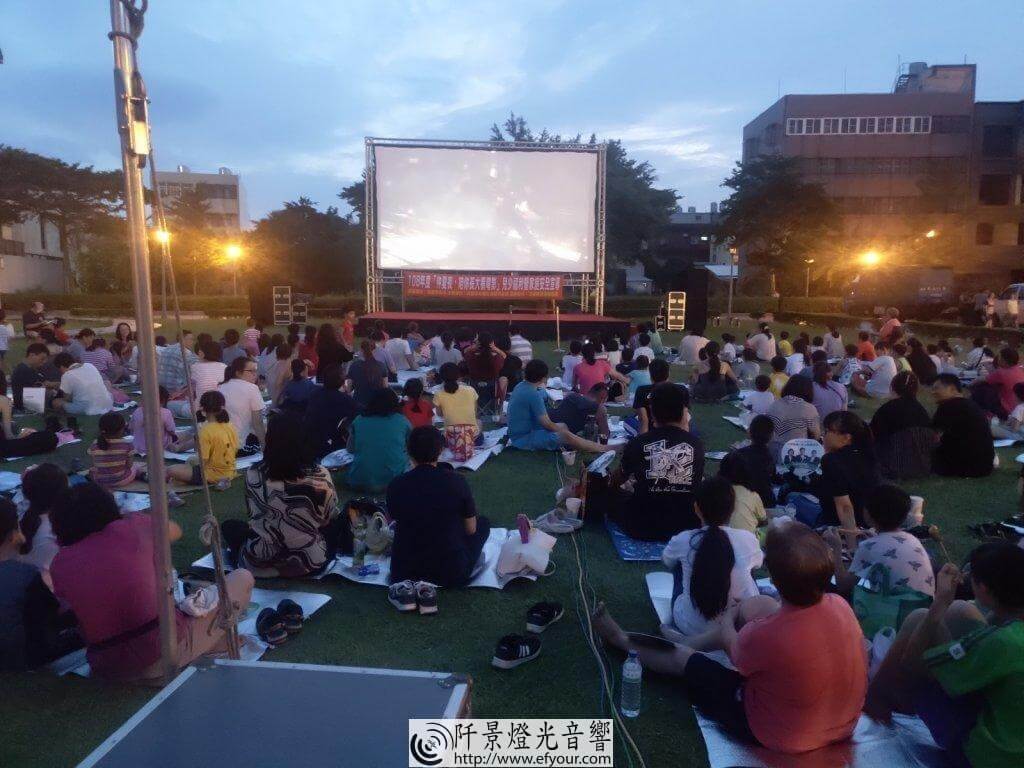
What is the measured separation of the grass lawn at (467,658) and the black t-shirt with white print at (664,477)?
12.7 inches

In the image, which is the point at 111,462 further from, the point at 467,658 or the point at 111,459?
the point at 467,658

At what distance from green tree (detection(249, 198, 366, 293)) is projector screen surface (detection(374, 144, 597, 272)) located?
19.2m

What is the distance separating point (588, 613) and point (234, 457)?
11.8 feet

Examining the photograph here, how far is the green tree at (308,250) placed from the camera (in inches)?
1395

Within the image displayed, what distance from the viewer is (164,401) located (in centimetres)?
738

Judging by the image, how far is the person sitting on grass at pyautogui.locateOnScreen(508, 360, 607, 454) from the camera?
6.77 metres

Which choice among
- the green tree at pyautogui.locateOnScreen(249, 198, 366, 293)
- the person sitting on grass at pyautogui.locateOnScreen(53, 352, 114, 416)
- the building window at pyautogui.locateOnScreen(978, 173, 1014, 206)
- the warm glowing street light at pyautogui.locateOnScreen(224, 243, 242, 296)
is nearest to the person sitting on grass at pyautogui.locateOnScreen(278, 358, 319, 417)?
the person sitting on grass at pyautogui.locateOnScreen(53, 352, 114, 416)

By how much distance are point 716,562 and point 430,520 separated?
4.89 feet

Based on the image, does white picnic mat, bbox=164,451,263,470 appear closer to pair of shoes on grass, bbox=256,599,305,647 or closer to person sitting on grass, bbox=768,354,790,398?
pair of shoes on grass, bbox=256,599,305,647

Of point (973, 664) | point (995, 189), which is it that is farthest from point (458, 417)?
point (995, 189)

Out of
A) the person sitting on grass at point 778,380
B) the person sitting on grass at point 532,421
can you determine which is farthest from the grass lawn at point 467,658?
the person sitting on grass at point 778,380

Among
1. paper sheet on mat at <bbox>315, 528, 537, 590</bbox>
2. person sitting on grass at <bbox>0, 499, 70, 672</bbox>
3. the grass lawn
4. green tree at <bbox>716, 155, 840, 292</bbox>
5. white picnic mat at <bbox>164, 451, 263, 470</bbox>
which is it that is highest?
green tree at <bbox>716, 155, 840, 292</bbox>

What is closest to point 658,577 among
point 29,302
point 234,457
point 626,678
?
point 626,678

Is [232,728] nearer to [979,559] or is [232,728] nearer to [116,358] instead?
[979,559]
